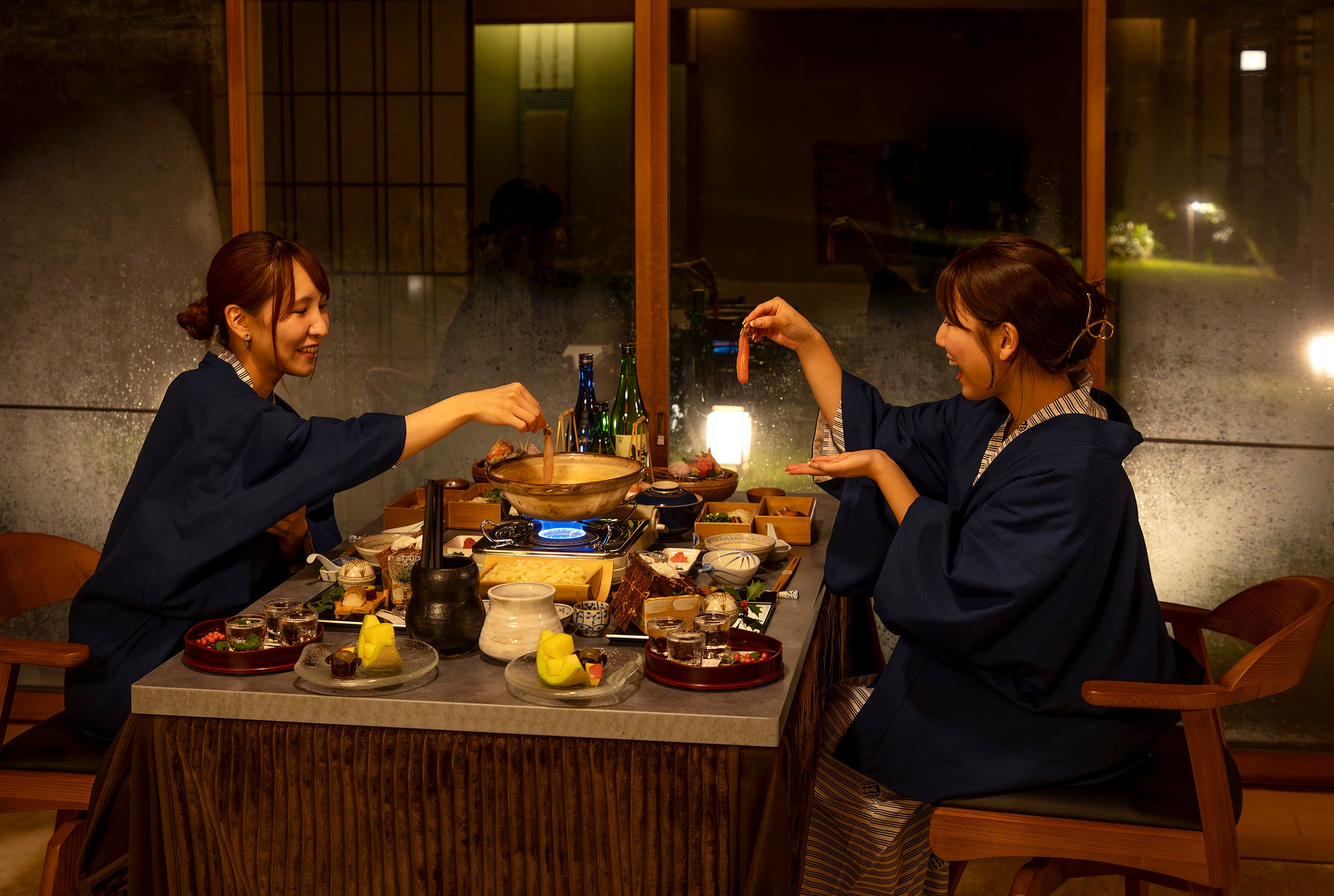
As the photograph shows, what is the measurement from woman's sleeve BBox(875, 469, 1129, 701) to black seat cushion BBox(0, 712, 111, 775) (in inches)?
56.8

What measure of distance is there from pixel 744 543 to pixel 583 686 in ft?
2.79

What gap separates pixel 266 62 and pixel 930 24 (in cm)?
198

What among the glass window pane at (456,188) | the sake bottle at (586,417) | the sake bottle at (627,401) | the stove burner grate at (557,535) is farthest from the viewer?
the glass window pane at (456,188)

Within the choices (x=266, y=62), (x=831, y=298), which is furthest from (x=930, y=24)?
(x=266, y=62)

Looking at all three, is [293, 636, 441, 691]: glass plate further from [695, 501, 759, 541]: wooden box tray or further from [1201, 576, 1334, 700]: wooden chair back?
[1201, 576, 1334, 700]: wooden chair back

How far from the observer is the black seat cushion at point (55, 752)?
2.09 metres

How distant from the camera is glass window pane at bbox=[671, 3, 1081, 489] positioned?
132 inches

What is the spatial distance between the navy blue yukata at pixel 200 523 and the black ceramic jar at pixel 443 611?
1.28 ft

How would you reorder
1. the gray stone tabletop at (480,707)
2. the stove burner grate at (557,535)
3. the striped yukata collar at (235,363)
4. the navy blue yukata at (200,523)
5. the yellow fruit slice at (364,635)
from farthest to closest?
1. the striped yukata collar at (235,363)
2. the stove burner grate at (557,535)
3. the navy blue yukata at (200,523)
4. the yellow fruit slice at (364,635)
5. the gray stone tabletop at (480,707)

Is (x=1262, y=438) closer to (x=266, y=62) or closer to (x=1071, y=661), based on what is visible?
(x=1071, y=661)

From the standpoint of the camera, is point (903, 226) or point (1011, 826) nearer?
point (1011, 826)

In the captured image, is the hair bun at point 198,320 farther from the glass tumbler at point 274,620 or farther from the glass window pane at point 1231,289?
the glass window pane at point 1231,289

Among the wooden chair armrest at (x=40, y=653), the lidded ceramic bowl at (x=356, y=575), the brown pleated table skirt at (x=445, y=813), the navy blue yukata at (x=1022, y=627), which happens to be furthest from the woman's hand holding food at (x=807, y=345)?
the wooden chair armrest at (x=40, y=653)

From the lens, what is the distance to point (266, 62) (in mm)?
3578
